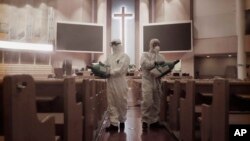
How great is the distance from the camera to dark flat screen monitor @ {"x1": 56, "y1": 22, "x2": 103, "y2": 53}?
8.23 meters

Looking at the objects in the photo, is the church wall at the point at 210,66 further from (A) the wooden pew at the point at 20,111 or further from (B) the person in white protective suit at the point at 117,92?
(A) the wooden pew at the point at 20,111

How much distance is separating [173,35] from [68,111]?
6.59 metres

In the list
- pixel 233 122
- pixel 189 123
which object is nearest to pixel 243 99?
pixel 233 122

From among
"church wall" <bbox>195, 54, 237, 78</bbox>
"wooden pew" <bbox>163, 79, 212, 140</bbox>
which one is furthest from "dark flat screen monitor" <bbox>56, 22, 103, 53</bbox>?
"wooden pew" <bbox>163, 79, 212, 140</bbox>

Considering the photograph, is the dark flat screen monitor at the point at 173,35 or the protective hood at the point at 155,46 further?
the dark flat screen monitor at the point at 173,35

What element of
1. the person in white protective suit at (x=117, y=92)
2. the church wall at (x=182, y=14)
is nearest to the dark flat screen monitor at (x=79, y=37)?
the church wall at (x=182, y=14)

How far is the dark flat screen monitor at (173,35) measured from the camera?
8188 millimetres

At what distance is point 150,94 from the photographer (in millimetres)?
4438

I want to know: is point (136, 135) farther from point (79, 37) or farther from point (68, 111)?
point (79, 37)

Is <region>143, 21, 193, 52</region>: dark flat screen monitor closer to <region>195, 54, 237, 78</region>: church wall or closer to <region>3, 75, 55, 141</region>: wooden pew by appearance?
<region>195, 54, 237, 78</region>: church wall

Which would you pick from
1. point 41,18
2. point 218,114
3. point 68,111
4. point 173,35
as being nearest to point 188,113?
point 218,114

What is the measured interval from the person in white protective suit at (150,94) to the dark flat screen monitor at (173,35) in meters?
3.83

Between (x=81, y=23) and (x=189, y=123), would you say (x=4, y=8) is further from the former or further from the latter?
(x=189, y=123)

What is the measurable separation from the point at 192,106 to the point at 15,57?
6.08 metres
